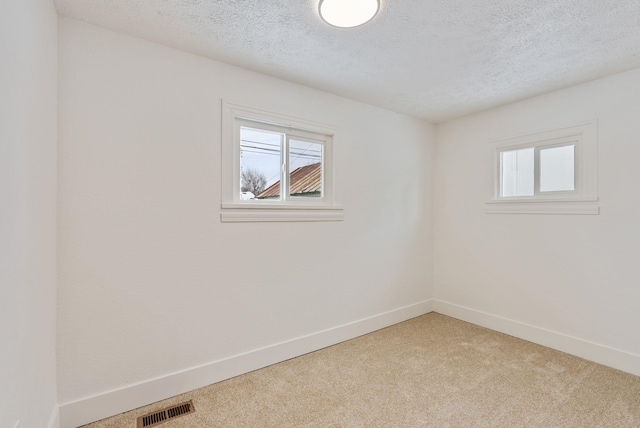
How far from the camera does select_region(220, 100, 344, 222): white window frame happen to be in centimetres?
221

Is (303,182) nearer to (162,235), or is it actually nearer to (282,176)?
(282,176)

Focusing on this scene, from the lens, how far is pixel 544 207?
9.04 feet

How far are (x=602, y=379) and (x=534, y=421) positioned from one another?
0.91 metres

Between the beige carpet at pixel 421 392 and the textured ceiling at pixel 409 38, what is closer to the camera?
the textured ceiling at pixel 409 38

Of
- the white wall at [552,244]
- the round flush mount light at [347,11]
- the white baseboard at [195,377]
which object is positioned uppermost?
the round flush mount light at [347,11]

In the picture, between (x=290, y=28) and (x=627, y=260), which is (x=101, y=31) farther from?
(x=627, y=260)

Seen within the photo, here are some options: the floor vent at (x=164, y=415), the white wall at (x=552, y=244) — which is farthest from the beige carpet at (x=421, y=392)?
the white wall at (x=552, y=244)

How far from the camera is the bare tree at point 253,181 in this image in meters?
2.41

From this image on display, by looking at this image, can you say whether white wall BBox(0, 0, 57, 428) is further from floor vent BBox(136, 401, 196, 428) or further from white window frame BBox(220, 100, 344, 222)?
white window frame BBox(220, 100, 344, 222)

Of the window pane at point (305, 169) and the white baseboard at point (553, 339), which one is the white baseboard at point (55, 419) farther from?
the white baseboard at point (553, 339)

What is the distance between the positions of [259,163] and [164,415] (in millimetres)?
1824

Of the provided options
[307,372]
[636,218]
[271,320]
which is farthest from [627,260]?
[271,320]

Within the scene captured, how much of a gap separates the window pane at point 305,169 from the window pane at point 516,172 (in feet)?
6.50

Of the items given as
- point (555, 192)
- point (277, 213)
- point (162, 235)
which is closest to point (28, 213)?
point (162, 235)
